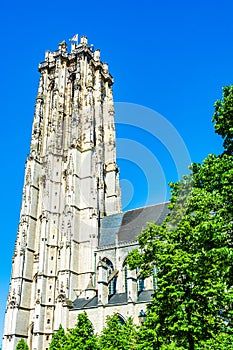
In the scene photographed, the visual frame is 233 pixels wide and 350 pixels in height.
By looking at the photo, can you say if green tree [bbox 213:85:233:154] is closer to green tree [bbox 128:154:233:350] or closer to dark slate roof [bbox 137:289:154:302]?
green tree [bbox 128:154:233:350]

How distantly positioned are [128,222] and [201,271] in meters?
29.8

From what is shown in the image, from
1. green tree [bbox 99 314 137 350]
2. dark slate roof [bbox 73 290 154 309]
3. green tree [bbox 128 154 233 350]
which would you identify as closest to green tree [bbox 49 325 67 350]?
green tree [bbox 99 314 137 350]

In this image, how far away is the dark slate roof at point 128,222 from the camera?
134 feet

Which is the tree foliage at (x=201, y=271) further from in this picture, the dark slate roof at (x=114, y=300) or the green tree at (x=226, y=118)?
the dark slate roof at (x=114, y=300)

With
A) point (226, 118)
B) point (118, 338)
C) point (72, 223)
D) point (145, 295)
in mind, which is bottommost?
point (118, 338)

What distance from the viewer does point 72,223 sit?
4088 cm

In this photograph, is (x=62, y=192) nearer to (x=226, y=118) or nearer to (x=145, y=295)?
(x=145, y=295)

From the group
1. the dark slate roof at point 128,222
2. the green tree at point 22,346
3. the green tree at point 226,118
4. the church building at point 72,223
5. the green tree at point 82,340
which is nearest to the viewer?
the green tree at point 226,118

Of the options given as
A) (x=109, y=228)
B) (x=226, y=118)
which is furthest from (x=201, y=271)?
(x=109, y=228)

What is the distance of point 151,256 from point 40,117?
4114cm

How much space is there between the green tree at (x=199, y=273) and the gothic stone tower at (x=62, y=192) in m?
23.4

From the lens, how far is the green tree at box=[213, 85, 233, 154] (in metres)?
14.2

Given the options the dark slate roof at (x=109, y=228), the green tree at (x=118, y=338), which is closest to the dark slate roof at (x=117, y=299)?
the dark slate roof at (x=109, y=228)

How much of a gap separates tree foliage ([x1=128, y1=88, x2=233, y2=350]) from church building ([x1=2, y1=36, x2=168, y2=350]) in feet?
60.1
